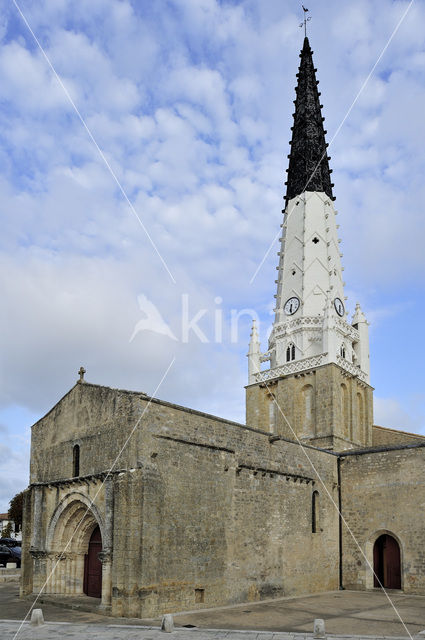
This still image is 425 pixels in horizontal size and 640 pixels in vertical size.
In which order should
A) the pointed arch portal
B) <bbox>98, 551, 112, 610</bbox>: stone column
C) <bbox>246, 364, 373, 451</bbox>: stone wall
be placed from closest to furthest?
<bbox>98, 551, 112, 610</bbox>: stone column < the pointed arch portal < <bbox>246, 364, 373, 451</bbox>: stone wall

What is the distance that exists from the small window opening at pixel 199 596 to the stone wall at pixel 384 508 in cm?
989

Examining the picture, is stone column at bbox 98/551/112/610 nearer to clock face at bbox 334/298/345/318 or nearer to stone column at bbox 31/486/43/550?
stone column at bbox 31/486/43/550

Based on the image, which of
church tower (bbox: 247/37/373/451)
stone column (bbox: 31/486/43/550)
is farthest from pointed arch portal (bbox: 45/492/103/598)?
church tower (bbox: 247/37/373/451)

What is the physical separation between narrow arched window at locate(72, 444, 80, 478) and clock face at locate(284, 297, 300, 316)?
64.5 ft

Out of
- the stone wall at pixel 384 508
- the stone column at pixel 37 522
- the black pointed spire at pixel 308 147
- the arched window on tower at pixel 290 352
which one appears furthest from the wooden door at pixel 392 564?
the black pointed spire at pixel 308 147

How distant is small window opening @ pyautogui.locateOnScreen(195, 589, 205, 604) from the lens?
18641mm

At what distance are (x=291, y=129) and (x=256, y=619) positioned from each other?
33.8 metres

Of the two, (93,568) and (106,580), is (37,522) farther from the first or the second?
(106,580)

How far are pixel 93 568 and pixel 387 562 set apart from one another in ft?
43.5

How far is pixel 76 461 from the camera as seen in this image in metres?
20.8

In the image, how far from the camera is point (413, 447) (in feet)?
82.5

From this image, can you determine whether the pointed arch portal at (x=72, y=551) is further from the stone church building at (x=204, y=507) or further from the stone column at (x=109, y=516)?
the stone column at (x=109, y=516)

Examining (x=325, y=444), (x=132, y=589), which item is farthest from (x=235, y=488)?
(x=325, y=444)

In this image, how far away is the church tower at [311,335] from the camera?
33594mm
